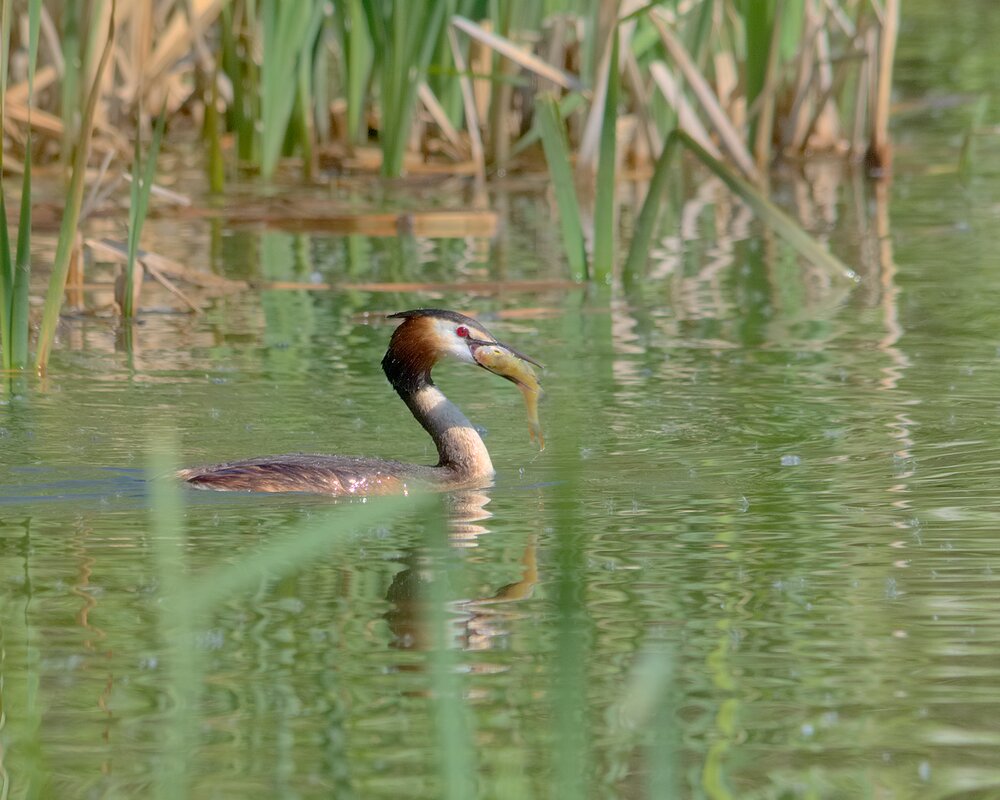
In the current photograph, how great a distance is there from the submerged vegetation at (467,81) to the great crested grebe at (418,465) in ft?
13.4

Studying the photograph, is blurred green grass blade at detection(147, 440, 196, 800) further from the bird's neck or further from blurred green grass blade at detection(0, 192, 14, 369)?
blurred green grass blade at detection(0, 192, 14, 369)

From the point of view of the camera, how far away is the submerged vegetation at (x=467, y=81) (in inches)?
484

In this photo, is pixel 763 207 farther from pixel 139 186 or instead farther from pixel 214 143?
pixel 214 143

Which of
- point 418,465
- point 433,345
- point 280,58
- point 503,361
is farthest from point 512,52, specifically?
point 418,465

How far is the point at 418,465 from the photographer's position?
699 centimetres


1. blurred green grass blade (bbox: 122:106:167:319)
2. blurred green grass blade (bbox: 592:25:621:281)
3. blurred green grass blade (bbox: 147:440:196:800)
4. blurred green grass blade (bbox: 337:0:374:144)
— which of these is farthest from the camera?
blurred green grass blade (bbox: 337:0:374:144)

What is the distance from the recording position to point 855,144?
14664mm

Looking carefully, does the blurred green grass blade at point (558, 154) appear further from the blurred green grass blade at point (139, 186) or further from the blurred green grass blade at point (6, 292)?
the blurred green grass blade at point (6, 292)

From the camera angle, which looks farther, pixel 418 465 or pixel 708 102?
pixel 708 102

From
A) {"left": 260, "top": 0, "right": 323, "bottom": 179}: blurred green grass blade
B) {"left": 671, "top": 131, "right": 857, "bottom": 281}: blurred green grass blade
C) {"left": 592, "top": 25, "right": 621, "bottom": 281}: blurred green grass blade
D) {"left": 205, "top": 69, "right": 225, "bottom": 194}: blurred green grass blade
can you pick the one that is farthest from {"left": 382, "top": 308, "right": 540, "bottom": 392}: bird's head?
{"left": 205, "top": 69, "right": 225, "bottom": 194}: blurred green grass blade

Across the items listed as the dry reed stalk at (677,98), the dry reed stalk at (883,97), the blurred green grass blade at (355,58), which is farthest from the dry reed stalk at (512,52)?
the dry reed stalk at (883,97)

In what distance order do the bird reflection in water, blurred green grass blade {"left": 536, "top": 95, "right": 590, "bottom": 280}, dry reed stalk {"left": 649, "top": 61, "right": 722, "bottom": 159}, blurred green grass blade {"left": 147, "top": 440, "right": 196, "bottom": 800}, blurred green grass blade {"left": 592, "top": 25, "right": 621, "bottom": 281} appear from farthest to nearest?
dry reed stalk {"left": 649, "top": 61, "right": 722, "bottom": 159} < blurred green grass blade {"left": 536, "top": 95, "right": 590, "bottom": 280} < blurred green grass blade {"left": 592, "top": 25, "right": 621, "bottom": 281} < the bird reflection in water < blurred green grass blade {"left": 147, "top": 440, "right": 196, "bottom": 800}

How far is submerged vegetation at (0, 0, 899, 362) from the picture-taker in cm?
1228

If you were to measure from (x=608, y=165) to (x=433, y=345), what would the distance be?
2.34m
